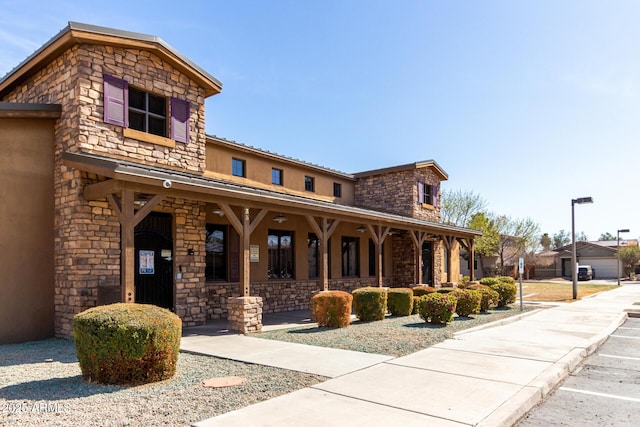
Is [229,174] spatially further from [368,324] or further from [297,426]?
[297,426]

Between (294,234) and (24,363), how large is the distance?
9.75 m

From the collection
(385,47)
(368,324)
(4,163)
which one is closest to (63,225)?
(4,163)

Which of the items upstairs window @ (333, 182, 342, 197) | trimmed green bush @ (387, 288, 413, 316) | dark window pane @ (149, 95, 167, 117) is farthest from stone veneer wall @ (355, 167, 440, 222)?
dark window pane @ (149, 95, 167, 117)

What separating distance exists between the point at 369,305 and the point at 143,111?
7584 mm

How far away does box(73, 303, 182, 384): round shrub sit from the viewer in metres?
5.67

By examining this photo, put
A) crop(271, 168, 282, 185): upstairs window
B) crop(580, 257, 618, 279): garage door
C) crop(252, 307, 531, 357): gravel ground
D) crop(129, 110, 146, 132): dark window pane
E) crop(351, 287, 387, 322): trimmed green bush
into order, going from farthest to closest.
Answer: crop(580, 257, 618, 279): garage door → crop(271, 168, 282, 185): upstairs window → crop(351, 287, 387, 322): trimmed green bush → crop(129, 110, 146, 132): dark window pane → crop(252, 307, 531, 357): gravel ground

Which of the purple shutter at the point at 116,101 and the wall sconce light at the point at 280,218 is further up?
the purple shutter at the point at 116,101

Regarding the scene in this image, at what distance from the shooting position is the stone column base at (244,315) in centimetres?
998

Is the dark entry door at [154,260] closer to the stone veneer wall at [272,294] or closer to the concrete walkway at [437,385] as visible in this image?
the stone veneer wall at [272,294]

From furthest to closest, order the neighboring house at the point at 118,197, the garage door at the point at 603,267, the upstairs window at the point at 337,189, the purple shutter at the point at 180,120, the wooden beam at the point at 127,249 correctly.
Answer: the garage door at the point at 603,267 < the upstairs window at the point at 337,189 < the purple shutter at the point at 180,120 < the neighboring house at the point at 118,197 < the wooden beam at the point at 127,249

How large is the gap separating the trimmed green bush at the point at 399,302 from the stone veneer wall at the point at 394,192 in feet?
28.3

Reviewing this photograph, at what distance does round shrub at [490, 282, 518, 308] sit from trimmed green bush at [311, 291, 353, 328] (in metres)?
7.53

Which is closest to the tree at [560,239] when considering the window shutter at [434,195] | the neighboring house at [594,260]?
the neighboring house at [594,260]

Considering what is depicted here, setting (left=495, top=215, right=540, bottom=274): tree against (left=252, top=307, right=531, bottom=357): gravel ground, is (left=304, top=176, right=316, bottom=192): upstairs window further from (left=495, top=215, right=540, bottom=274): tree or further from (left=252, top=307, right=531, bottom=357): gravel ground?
(left=495, top=215, right=540, bottom=274): tree
